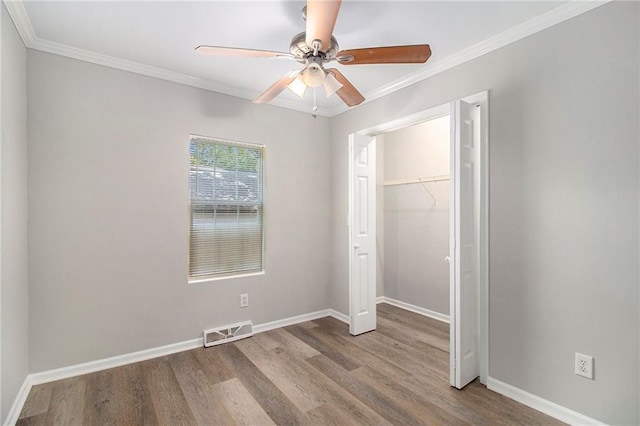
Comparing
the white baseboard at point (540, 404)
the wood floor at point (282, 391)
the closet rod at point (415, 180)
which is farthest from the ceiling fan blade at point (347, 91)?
the white baseboard at point (540, 404)

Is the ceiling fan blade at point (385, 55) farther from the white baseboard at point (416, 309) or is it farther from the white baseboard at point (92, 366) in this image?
the white baseboard at point (416, 309)

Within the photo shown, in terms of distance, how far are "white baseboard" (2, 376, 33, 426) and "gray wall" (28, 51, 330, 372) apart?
0.13 metres

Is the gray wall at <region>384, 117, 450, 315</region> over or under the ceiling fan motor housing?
under

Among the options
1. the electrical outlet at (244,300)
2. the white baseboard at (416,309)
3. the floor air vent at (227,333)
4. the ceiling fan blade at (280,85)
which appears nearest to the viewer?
the ceiling fan blade at (280,85)

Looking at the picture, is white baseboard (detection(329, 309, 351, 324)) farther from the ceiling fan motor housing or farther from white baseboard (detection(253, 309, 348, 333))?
the ceiling fan motor housing

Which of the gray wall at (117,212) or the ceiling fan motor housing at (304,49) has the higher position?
the ceiling fan motor housing at (304,49)

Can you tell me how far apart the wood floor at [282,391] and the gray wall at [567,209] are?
1.30 feet

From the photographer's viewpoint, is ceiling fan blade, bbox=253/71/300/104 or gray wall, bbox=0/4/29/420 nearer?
gray wall, bbox=0/4/29/420

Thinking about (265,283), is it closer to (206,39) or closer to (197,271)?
(197,271)

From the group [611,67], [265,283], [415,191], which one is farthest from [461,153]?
[265,283]

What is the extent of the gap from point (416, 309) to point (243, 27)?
12.0ft

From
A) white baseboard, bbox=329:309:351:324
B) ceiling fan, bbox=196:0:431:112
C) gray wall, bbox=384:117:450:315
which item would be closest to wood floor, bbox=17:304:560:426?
white baseboard, bbox=329:309:351:324

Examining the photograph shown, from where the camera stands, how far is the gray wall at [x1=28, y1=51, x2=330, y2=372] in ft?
7.82

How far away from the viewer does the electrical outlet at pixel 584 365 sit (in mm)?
1875
